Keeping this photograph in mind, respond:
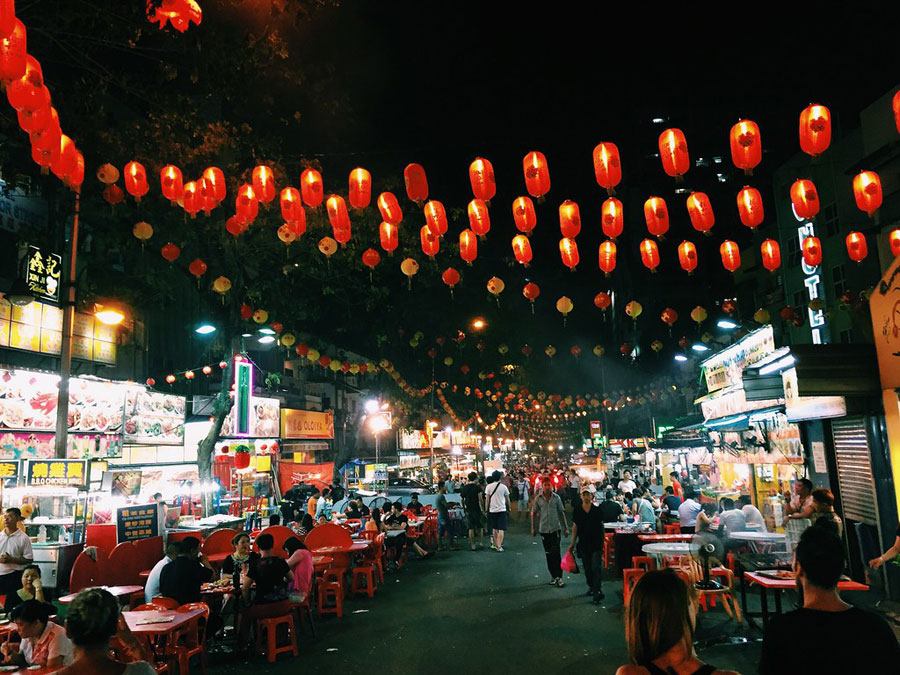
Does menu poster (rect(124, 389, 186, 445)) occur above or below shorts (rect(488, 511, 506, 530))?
above

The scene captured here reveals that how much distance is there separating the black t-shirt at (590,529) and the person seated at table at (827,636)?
8922 mm

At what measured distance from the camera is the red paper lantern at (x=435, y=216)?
1172cm

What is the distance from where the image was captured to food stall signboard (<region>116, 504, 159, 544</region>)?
1245cm

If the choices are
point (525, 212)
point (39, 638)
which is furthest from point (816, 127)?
point (39, 638)

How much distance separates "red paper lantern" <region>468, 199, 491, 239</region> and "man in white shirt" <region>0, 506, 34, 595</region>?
8910mm

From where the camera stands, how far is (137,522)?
503 inches

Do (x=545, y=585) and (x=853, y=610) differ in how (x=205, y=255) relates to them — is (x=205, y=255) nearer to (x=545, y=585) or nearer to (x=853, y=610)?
(x=545, y=585)

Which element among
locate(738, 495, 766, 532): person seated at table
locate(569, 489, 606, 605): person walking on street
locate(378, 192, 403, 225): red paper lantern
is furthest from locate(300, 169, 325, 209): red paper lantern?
locate(738, 495, 766, 532): person seated at table

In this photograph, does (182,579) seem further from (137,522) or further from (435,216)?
(435,216)

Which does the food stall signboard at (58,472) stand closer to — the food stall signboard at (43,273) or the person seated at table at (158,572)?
the person seated at table at (158,572)

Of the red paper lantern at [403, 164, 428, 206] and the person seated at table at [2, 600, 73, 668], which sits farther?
the red paper lantern at [403, 164, 428, 206]

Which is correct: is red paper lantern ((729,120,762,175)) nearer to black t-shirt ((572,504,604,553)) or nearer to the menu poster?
black t-shirt ((572,504,604,553))

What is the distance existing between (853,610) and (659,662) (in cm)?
123

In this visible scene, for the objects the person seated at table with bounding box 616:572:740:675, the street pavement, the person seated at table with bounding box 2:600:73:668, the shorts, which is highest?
the person seated at table with bounding box 616:572:740:675
